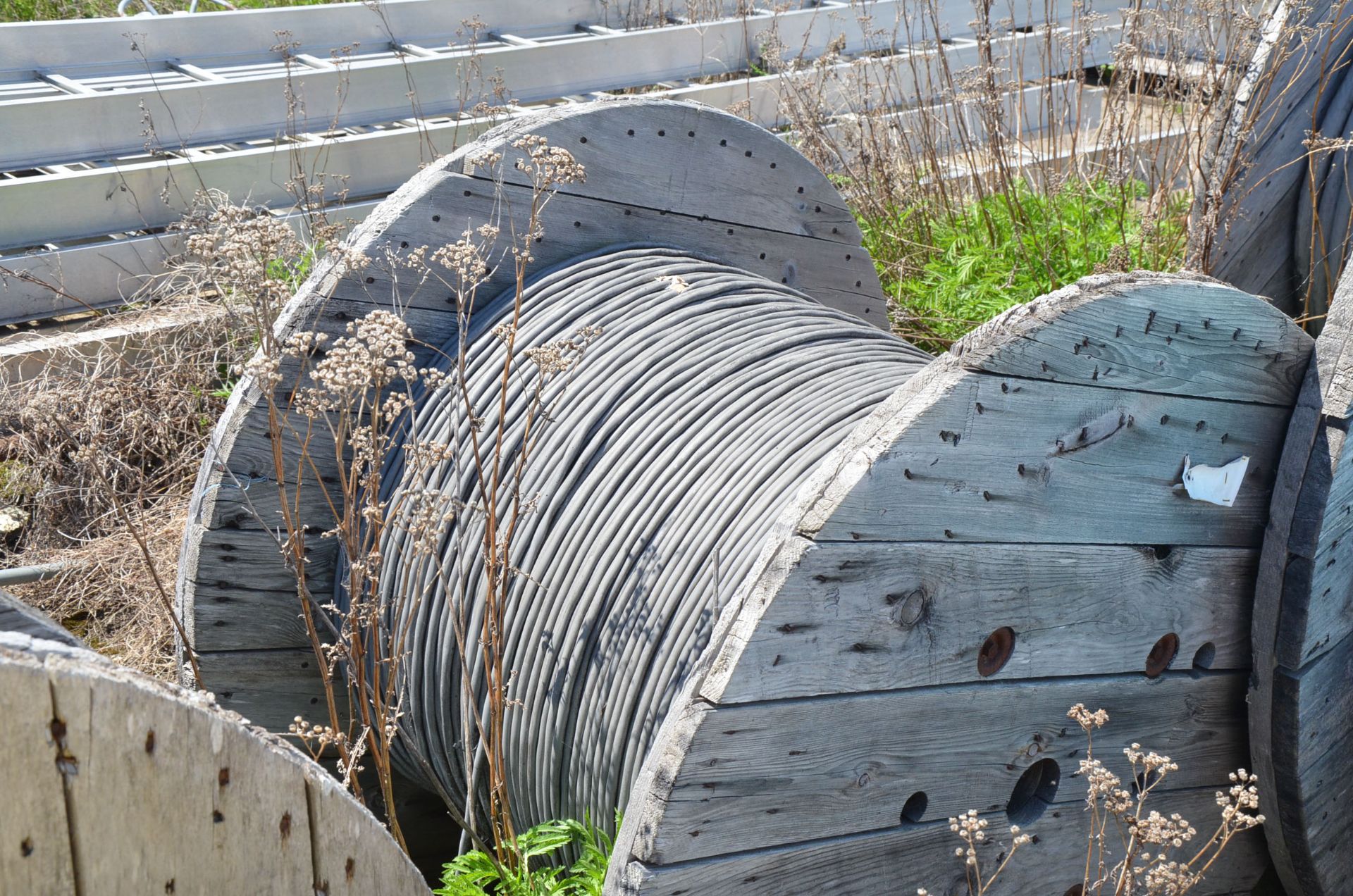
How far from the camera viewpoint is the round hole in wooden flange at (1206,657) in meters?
2.40

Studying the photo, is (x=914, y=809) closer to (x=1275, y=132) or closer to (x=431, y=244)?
(x=431, y=244)

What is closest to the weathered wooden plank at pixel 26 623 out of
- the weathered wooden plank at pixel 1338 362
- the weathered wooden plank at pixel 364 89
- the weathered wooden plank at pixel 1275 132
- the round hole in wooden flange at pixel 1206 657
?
the round hole in wooden flange at pixel 1206 657

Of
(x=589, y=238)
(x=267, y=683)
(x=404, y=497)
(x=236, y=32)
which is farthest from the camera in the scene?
(x=236, y=32)

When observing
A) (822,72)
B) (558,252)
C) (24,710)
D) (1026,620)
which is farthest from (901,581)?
(822,72)

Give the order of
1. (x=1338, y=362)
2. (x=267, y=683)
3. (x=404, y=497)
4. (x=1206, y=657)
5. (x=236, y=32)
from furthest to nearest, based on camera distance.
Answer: (x=236, y=32), (x=267, y=683), (x=404, y=497), (x=1206, y=657), (x=1338, y=362)

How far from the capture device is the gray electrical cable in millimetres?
2385

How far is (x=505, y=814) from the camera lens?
2344 millimetres

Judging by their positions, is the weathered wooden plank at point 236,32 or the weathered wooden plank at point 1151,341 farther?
the weathered wooden plank at point 236,32

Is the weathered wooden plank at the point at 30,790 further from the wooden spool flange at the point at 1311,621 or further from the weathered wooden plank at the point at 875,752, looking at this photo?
the wooden spool flange at the point at 1311,621

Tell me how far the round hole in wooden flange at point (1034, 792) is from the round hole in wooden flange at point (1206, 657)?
14.5 inches

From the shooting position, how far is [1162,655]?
234 centimetres

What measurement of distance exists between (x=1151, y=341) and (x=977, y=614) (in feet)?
1.78

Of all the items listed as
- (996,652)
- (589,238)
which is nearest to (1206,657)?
(996,652)

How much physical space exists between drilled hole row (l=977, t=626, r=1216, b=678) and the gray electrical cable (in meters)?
0.41
